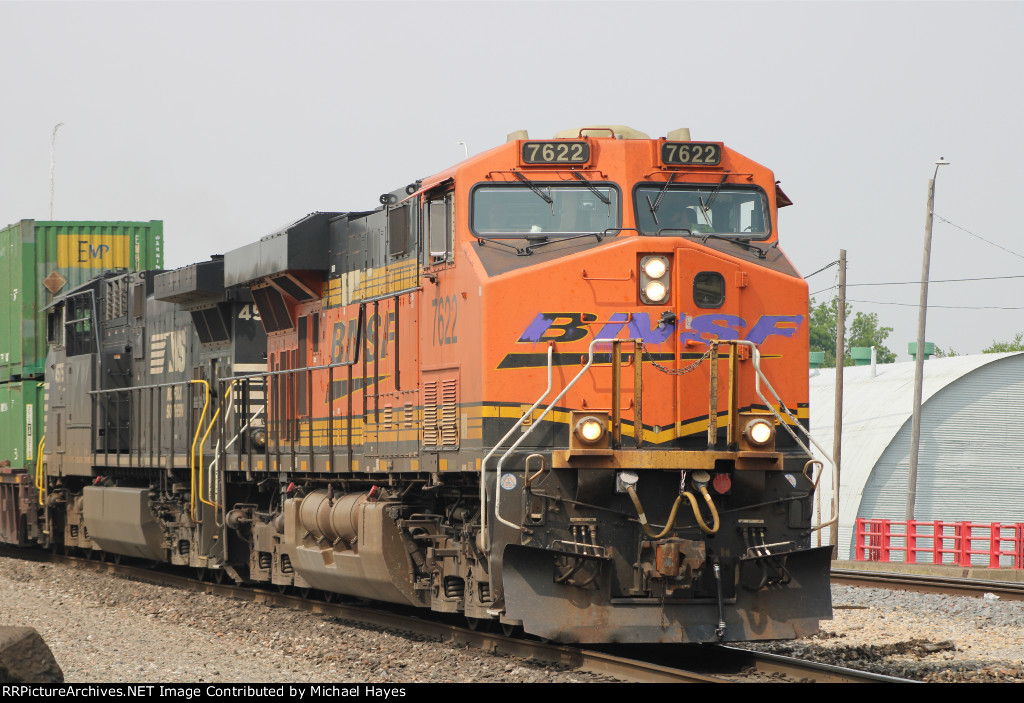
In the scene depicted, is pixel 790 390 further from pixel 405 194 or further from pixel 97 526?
pixel 97 526

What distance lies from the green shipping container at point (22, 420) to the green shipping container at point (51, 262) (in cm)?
28

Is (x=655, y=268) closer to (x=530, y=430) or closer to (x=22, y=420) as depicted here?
(x=530, y=430)

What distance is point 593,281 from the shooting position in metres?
9.41

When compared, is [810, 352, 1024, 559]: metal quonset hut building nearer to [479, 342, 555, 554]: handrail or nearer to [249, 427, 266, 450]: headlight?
[249, 427, 266, 450]: headlight

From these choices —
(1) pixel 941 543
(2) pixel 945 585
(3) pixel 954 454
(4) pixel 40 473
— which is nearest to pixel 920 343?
(1) pixel 941 543

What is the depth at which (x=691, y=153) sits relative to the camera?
9.90 metres

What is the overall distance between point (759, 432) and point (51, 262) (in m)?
15.1

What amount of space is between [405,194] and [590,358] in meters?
3.20

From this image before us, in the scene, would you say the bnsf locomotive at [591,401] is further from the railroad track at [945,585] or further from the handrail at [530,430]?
the railroad track at [945,585]

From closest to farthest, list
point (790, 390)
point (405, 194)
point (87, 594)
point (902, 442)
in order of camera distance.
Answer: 1. point (790, 390)
2. point (405, 194)
3. point (87, 594)
4. point (902, 442)

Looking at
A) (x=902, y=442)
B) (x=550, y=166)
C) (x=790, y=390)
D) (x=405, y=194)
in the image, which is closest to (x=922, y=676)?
(x=790, y=390)

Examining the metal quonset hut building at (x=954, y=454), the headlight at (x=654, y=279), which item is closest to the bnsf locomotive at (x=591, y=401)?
the headlight at (x=654, y=279)

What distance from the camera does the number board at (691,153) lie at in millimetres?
9836

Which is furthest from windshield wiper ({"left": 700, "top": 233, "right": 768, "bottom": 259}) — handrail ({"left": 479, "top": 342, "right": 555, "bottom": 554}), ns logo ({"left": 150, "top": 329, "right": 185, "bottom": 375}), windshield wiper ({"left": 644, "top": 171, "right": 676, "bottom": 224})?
ns logo ({"left": 150, "top": 329, "right": 185, "bottom": 375})
